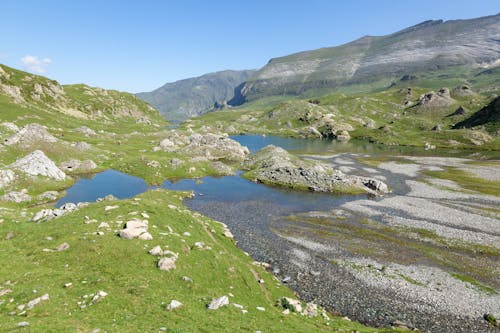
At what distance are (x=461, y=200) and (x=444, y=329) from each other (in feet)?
229

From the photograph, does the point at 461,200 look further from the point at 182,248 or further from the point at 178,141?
the point at 178,141

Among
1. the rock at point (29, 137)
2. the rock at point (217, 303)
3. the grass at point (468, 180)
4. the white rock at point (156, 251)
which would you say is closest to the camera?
the rock at point (217, 303)

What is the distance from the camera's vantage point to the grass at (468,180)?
10231cm

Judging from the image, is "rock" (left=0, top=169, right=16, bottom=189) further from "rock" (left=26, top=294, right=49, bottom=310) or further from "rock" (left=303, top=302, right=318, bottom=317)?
"rock" (left=303, top=302, right=318, bottom=317)

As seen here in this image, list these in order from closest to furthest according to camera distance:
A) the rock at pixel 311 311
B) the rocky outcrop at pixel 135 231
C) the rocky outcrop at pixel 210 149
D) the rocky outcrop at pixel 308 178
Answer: the rock at pixel 311 311 < the rocky outcrop at pixel 135 231 < the rocky outcrop at pixel 308 178 < the rocky outcrop at pixel 210 149

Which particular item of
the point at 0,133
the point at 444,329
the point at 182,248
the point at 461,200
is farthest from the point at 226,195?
the point at 0,133

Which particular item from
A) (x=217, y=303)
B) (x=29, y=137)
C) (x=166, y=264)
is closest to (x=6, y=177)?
(x=29, y=137)

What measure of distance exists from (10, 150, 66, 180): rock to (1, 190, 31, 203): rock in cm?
1283

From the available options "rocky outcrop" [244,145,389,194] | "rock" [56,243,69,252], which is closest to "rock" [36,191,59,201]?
"rock" [56,243,69,252]

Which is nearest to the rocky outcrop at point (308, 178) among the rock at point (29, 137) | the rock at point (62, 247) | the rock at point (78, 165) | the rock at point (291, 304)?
the rock at point (78, 165)

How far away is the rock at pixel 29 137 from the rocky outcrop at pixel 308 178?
72.3 m

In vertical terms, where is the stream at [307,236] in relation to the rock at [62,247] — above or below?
below

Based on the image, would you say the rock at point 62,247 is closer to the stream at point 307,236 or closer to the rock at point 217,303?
the rock at point 217,303

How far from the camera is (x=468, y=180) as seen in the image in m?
117
